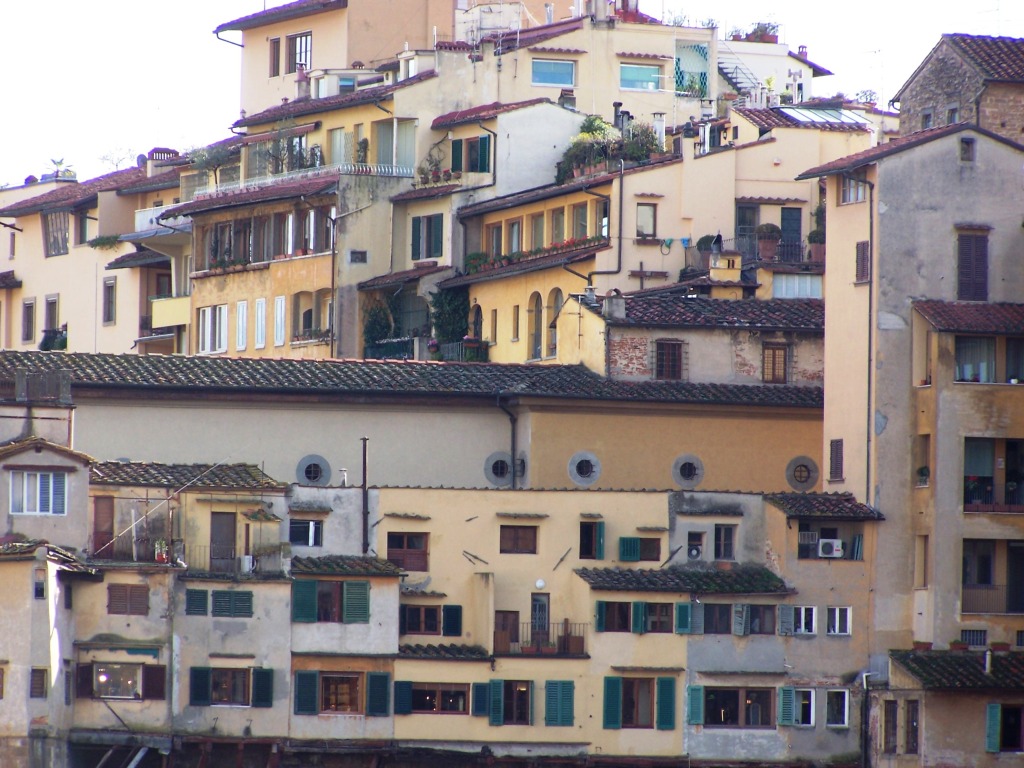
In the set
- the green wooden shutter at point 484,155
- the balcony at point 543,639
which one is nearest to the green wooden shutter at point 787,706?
the balcony at point 543,639

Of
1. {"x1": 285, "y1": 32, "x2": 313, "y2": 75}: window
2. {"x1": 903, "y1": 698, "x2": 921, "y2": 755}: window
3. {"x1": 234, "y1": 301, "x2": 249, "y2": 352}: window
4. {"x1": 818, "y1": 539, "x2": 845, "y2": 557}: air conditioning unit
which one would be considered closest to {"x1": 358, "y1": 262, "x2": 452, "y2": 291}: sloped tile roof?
{"x1": 234, "y1": 301, "x2": 249, "y2": 352}: window

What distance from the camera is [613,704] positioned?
221 feet

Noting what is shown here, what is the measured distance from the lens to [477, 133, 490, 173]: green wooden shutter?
296ft

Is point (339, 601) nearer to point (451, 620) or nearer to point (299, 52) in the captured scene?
point (451, 620)

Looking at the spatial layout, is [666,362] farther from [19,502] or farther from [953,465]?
[19,502]

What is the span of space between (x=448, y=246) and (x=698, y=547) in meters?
22.1

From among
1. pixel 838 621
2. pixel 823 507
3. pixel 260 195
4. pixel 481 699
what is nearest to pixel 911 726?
pixel 838 621

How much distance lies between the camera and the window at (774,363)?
75812mm

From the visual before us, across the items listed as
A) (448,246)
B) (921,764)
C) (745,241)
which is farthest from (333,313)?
(921,764)

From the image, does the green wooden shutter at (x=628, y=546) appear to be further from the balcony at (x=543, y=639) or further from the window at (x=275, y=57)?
the window at (x=275, y=57)

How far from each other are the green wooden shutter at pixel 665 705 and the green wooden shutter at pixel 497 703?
368 centimetres

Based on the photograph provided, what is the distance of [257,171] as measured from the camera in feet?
316

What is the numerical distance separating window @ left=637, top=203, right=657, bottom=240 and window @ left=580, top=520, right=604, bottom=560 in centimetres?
1602

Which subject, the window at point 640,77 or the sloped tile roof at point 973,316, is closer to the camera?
the sloped tile roof at point 973,316
